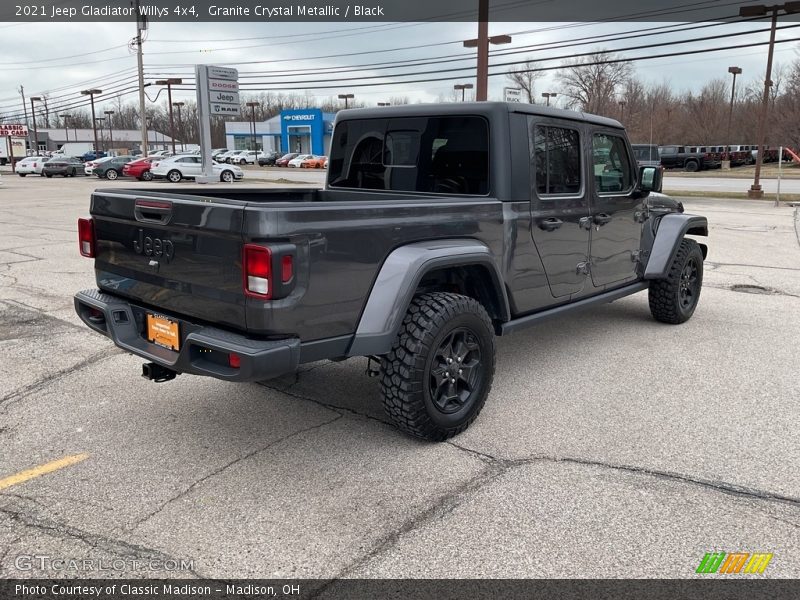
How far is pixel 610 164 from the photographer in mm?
5250

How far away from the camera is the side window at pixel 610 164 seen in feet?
16.5

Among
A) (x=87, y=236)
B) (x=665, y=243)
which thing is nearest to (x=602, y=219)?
(x=665, y=243)

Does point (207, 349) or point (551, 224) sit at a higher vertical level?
point (551, 224)

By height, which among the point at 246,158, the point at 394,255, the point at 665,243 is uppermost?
the point at 246,158

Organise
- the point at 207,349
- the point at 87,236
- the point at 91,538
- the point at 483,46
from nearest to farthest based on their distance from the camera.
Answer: the point at 91,538, the point at 207,349, the point at 87,236, the point at 483,46

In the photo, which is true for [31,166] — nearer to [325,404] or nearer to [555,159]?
[325,404]

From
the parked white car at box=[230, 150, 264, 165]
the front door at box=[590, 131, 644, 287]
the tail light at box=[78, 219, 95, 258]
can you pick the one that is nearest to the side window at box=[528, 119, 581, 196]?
the front door at box=[590, 131, 644, 287]

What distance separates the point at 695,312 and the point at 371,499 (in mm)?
5060

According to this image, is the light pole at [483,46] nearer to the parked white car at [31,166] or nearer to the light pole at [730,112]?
the light pole at [730,112]

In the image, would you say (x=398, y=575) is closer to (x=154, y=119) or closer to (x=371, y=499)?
(x=371, y=499)

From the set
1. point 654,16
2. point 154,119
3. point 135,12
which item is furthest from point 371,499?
point 154,119

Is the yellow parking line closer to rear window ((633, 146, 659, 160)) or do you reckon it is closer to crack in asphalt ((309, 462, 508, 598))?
crack in asphalt ((309, 462, 508, 598))

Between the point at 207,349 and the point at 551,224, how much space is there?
2.48m

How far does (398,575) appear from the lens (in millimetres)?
2496
